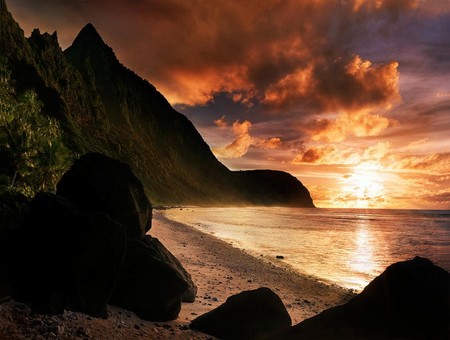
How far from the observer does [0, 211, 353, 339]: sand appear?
7.61 meters

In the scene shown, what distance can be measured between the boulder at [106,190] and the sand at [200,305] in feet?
7.84

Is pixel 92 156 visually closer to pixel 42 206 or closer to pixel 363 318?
pixel 42 206

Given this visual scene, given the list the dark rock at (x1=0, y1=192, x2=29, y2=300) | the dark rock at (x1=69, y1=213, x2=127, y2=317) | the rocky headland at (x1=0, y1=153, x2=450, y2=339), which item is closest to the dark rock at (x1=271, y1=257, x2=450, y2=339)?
the rocky headland at (x1=0, y1=153, x2=450, y2=339)

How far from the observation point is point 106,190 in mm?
10523

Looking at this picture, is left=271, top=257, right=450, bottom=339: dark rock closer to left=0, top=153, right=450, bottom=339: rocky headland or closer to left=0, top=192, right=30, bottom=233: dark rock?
left=0, top=153, right=450, bottom=339: rocky headland

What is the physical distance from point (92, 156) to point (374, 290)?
811cm

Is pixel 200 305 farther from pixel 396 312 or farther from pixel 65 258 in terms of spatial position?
pixel 396 312

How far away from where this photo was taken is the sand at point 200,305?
7605 millimetres

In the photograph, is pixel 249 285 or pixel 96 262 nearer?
pixel 96 262

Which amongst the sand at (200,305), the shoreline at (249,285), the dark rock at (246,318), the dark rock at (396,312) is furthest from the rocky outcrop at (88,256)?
the dark rock at (396,312)

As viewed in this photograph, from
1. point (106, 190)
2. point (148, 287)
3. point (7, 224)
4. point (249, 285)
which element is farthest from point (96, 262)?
point (249, 285)

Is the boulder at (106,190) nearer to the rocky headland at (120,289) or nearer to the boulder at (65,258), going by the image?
the rocky headland at (120,289)

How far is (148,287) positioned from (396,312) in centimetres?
607

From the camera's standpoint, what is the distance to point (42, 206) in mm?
9156
